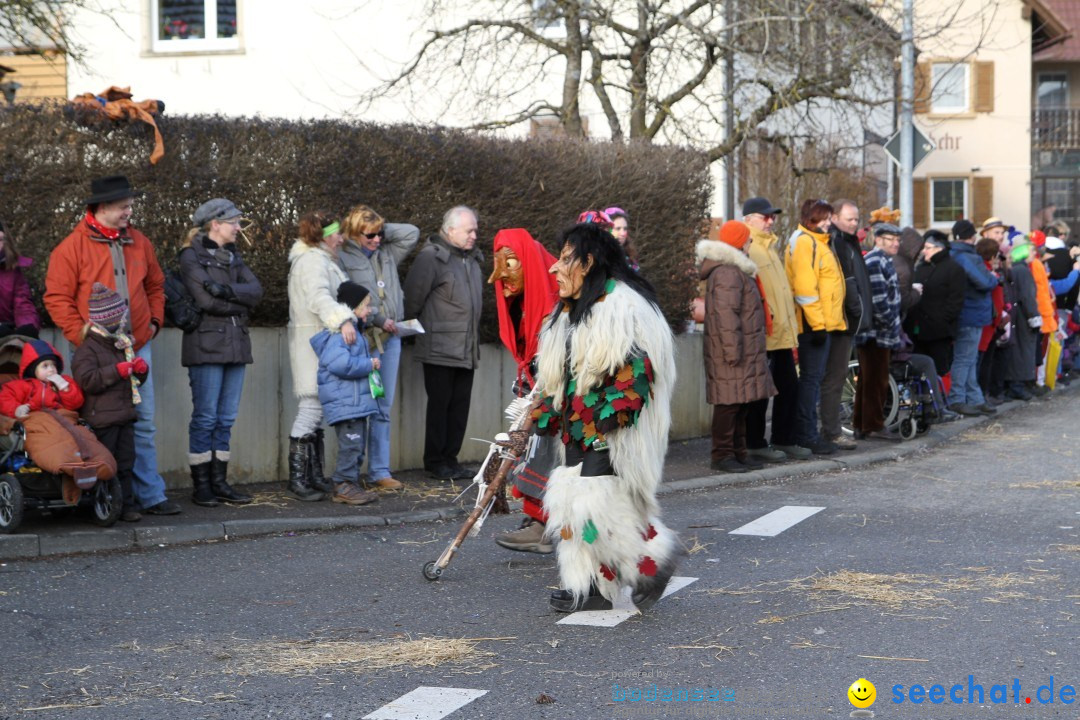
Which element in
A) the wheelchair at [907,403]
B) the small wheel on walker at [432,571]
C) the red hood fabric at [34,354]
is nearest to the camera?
the small wheel on walker at [432,571]

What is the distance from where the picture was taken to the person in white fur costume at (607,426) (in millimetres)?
6676

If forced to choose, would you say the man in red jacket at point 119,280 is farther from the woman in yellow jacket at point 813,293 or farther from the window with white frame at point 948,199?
the window with white frame at point 948,199

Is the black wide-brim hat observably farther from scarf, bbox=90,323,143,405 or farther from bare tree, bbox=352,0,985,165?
bare tree, bbox=352,0,985,165

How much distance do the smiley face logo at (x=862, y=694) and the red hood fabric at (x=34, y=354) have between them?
18.2 feet

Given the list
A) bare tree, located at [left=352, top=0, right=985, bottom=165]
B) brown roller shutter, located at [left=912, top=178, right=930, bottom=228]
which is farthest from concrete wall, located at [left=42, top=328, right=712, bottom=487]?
brown roller shutter, located at [left=912, top=178, right=930, bottom=228]

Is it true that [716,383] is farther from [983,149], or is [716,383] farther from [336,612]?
[983,149]

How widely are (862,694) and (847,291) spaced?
8065 mm

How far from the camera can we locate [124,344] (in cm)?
912

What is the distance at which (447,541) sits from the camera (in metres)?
9.06

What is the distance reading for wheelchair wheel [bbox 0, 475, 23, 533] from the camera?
8.60 m

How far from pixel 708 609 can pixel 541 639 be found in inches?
38.1

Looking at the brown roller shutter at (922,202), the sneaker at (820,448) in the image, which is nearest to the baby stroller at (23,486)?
the sneaker at (820,448)

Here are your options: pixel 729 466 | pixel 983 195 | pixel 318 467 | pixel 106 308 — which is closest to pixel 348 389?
pixel 318 467

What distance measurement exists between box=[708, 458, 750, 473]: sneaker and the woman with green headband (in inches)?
132
